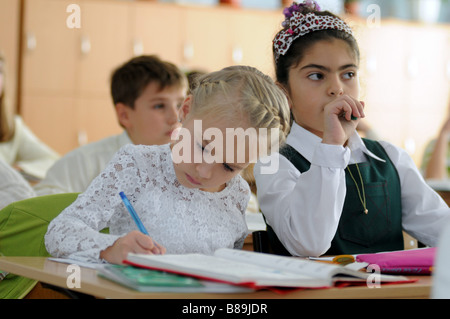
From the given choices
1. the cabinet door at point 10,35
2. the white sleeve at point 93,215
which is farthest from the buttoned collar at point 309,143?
the cabinet door at point 10,35

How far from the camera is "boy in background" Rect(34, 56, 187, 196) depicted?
2582mm

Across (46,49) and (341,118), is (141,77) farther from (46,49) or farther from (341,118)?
(46,49)

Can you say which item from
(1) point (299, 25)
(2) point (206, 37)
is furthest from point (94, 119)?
(1) point (299, 25)

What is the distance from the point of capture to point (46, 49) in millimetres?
5191

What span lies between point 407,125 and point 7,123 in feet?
12.5

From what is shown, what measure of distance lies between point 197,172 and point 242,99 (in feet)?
0.55

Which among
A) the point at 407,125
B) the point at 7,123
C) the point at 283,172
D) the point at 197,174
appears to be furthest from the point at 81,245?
the point at 407,125

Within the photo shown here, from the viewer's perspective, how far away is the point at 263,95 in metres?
1.27

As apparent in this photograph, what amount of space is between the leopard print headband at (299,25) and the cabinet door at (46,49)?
3.85 metres

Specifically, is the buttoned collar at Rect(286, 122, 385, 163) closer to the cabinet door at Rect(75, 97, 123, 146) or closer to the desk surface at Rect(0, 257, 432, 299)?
the desk surface at Rect(0, 257, 432, 299)

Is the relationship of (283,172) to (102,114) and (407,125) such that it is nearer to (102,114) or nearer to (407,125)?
(102,114)

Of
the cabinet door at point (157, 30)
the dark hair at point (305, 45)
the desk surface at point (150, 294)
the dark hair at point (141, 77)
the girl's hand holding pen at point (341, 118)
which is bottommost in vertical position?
the desk surface at point (150, 294)

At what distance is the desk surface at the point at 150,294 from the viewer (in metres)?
0.78

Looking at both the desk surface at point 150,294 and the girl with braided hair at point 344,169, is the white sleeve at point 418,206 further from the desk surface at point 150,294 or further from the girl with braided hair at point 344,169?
the desk surface at point 150,294
